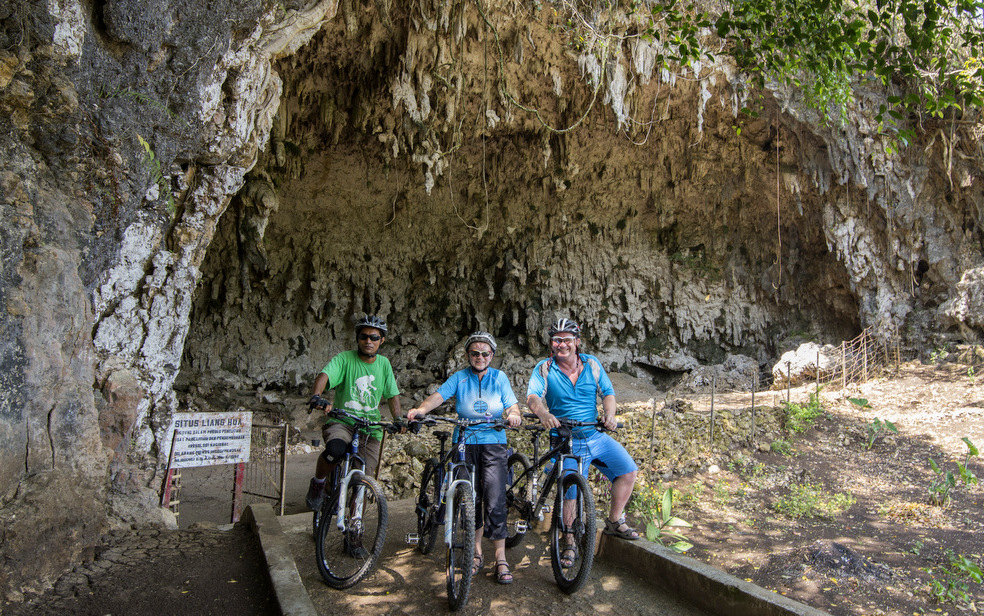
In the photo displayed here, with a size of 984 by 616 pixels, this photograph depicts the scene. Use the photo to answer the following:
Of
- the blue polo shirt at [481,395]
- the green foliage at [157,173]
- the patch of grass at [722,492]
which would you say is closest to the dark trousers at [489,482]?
the blue polo shirt at [481,395]

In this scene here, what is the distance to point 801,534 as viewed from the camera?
5.13m

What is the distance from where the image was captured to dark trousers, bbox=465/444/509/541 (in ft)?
10.8

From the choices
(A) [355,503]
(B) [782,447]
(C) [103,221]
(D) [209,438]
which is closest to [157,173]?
(C) [103,221]

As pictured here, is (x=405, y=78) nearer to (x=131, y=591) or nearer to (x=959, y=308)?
(x=131, y=591)

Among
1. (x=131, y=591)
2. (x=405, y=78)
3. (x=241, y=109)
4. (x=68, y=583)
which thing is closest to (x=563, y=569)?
(x=131, y=591)

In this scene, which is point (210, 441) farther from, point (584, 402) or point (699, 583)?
point (699, 583)

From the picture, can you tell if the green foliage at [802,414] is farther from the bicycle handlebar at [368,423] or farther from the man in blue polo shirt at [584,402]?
the bicycle handlebar at [368,423]

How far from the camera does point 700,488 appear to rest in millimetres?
6574

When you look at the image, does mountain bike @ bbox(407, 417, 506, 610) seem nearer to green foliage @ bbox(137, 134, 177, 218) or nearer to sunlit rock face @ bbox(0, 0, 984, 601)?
sunlit rock face @ bbox(0, 0, 984, 601)

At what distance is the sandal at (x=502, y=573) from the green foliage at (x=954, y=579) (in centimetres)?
274

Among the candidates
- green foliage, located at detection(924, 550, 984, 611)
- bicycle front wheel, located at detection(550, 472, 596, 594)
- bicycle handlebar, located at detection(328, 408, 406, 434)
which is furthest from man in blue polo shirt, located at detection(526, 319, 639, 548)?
green foliage, located at detection(924, 550, 984, 611)

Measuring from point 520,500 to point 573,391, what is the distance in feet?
2.72

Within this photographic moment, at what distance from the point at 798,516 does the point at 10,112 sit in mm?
7318

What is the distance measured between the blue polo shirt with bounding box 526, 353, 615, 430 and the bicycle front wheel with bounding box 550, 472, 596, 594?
1.64 ft
